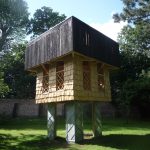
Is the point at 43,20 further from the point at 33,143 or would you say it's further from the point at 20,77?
the point at 33,143

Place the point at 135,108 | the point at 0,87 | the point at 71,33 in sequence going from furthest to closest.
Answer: the point at 135,108
the point at 0,87
the point at 71,33

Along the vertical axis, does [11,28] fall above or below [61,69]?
above

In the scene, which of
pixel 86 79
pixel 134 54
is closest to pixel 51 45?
pixel 86 79

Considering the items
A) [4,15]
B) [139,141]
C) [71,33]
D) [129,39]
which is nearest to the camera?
[71,33]

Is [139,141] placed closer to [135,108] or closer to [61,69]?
[61,69]

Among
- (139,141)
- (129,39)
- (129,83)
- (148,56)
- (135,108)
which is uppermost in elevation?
(129,39)

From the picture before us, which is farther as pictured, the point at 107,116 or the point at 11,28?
the point at 107,116

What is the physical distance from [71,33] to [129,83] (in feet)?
67.6

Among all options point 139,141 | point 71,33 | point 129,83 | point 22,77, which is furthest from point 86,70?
point 22,77

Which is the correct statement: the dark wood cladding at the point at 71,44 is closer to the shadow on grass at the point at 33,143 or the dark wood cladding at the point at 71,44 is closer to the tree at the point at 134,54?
the shadow on grass at the point at 33,143

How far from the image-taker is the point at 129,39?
41094 mm

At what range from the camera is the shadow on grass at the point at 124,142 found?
1553cm

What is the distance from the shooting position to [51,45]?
1759 centimetres

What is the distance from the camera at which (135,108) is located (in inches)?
1501
